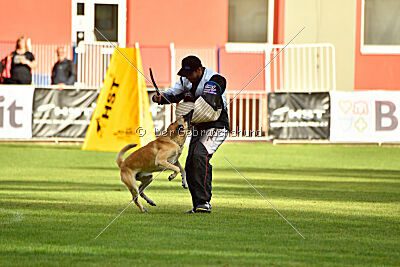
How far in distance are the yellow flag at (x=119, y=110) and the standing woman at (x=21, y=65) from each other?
3.66 m

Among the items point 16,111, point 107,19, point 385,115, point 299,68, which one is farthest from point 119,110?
point 107,19

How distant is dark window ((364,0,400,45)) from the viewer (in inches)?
→ 1089

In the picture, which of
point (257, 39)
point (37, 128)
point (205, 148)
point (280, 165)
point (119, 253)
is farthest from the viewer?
point (257, 39)

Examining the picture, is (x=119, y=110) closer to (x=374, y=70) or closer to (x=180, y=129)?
(x=180, y=129)

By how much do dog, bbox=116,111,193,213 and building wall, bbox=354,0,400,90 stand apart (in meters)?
16.8

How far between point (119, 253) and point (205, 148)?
3136 mm

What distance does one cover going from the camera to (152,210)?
35.4ft

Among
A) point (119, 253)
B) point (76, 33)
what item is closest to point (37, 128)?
point (76, 33)

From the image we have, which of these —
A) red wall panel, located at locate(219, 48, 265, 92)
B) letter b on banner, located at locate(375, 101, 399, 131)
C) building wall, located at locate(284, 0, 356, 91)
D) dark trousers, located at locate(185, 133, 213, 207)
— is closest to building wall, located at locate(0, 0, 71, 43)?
red wall panel, located at locate(219, 48, 265, 92)

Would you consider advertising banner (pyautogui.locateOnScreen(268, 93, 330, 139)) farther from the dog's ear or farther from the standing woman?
the dog's ear

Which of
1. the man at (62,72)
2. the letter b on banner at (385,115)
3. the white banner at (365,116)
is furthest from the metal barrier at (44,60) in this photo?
the letter b on banner at (385,115)

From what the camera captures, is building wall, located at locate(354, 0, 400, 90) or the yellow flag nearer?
the yellow flag

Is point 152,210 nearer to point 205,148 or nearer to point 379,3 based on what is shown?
point 205,148

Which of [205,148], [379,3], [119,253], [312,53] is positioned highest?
[379,3]
